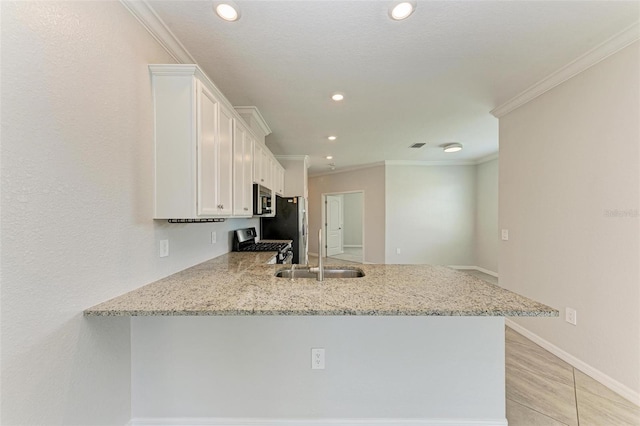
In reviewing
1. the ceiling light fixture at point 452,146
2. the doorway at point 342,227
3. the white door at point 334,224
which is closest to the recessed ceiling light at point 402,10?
the ceiling light fixture at point 452,146

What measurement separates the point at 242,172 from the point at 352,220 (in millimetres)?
7673

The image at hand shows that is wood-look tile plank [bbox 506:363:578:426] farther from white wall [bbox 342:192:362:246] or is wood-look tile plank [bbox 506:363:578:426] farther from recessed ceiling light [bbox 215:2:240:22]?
white wall [bbox 342:192:362:246]

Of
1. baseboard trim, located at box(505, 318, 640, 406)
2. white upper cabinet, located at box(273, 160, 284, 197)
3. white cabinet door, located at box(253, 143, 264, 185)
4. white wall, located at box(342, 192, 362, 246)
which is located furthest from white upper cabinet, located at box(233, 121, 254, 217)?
white wall, located at box(342, 192, 362, 246)

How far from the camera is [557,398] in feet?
6.00

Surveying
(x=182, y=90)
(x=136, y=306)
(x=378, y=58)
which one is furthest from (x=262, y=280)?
(x=378, y=58)

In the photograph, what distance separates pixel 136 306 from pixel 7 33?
117 centimetres

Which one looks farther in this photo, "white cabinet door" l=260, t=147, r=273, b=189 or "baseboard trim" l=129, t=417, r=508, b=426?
"white cabinet door" l=260, t=147, r=273, b=189

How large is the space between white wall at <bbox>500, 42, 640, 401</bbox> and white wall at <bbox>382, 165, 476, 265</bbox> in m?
3.16

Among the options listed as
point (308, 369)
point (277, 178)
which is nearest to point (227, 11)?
point (308, 369)

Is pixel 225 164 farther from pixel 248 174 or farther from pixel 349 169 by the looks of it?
pixel 349 169

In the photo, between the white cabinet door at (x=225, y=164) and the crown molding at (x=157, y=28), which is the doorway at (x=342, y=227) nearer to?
the white cabinet door at (x=225, y=164)

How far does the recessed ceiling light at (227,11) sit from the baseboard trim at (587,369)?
12.2ft

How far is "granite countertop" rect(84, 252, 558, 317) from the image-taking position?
45.6 inches

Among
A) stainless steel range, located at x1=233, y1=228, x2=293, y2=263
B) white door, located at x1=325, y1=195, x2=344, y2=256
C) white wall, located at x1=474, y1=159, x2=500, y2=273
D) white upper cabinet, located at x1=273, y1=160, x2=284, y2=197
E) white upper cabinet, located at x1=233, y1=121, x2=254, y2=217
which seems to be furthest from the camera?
white door, located at x1=325, y1=195, x2=344, y2=256
